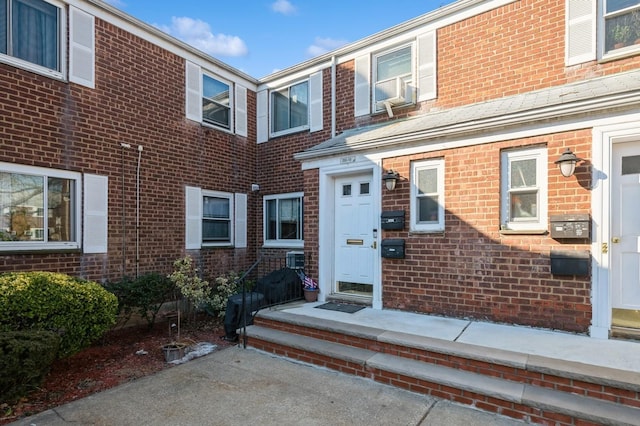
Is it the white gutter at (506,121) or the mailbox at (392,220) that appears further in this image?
the mailbox at (392,220)

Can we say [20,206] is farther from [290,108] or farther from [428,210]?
[428,210]

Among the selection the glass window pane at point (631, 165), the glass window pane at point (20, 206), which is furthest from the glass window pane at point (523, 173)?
the glass window pane at point (20, 206)

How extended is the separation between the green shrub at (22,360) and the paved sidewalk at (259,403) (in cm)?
39

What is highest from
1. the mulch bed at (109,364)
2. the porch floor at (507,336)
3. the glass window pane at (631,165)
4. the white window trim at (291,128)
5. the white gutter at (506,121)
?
the white window trim at (291,128)

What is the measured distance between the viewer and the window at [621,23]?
16.9 ft

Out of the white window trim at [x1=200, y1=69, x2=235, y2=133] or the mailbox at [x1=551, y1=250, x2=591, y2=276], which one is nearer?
the mailbox at [x1=551, y1=250, x2=591, y2=276]

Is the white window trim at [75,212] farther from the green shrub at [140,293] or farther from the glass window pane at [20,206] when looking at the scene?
the green shrub at [140,293]

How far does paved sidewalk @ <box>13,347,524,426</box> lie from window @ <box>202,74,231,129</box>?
6.05 m

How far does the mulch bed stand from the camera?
12.6ft

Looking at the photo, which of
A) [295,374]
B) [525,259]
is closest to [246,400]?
[295,374]

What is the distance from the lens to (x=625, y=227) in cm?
433

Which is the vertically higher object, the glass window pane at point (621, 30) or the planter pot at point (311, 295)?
the glass window pane at point (621, 30)

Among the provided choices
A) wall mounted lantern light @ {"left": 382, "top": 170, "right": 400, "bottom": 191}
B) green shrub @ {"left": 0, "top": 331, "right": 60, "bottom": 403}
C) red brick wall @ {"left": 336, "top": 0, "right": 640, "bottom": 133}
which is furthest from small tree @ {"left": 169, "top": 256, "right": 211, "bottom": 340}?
red brick wall @ {"left": 336, "top": 0, "right": 640, "bottom": 133}

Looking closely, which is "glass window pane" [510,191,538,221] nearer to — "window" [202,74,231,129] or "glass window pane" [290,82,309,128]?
"glass window pane" [290,82,309,128]
